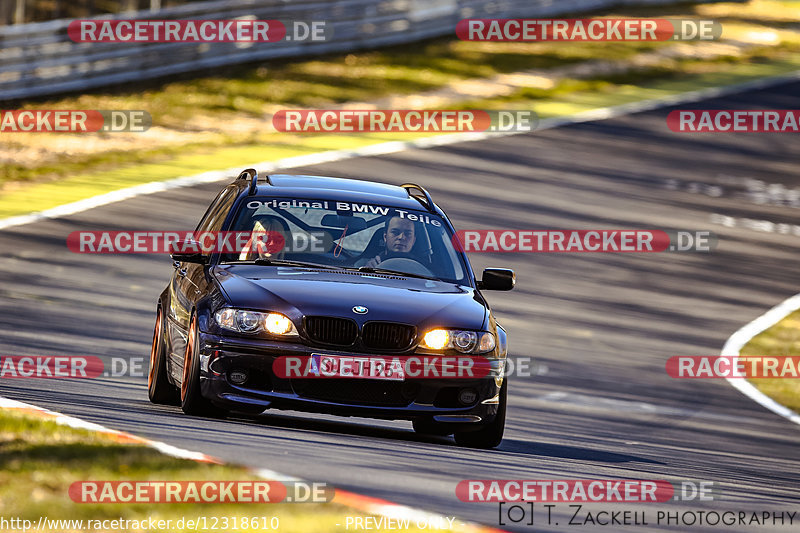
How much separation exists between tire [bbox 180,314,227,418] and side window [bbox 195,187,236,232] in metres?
1.22

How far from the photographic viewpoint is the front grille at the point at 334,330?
936 cm

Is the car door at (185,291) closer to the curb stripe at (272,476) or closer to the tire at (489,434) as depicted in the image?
the curb stripe at (272,476)

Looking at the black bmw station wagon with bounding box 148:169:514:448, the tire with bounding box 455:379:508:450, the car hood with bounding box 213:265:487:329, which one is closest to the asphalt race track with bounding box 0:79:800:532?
the tire with bounding box 455:379:508:450

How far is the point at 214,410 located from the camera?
32.4 ft

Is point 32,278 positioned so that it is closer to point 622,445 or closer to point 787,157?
point 622,445

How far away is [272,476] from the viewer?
7.66 meters

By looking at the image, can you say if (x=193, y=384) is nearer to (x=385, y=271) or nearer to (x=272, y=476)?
(x=385, y=271)

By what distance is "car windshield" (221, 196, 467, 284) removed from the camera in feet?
33.9

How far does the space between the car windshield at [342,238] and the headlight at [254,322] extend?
88 centimetres

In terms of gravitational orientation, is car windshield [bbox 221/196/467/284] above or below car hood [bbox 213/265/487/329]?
above

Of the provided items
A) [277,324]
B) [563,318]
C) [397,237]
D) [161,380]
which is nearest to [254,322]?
[277,324]

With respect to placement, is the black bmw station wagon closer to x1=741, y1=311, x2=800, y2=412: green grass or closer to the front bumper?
the front bumper

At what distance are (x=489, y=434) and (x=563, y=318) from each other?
936cm

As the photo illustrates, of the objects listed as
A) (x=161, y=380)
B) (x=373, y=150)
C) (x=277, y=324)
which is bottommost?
(x=161, y=380)
